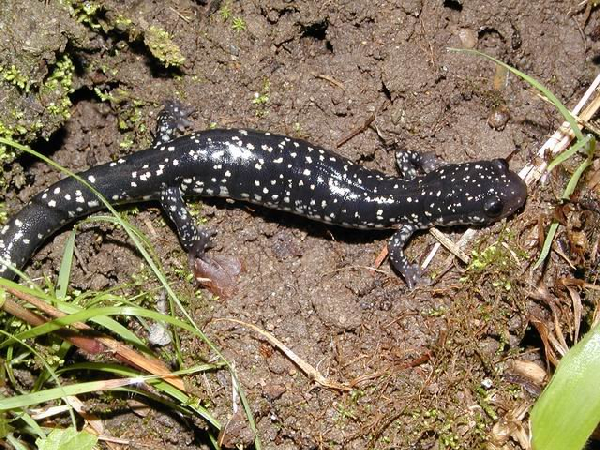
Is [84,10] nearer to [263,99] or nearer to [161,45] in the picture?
[161,45]

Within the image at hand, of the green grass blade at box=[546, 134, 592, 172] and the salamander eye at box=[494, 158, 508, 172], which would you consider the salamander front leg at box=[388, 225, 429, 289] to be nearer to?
the salamander eye at box=[494, 158, 508, 172]

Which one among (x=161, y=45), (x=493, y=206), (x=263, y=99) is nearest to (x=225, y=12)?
(x=161, y=45)

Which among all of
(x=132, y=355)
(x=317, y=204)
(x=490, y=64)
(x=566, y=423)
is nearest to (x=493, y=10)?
(x=490, y=64)

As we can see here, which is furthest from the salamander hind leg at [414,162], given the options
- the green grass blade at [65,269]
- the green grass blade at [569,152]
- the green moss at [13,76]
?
the green moss at [13,76]

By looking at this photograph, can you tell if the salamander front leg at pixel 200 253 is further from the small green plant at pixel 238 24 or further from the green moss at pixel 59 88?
the small green plant at pixel 238 24

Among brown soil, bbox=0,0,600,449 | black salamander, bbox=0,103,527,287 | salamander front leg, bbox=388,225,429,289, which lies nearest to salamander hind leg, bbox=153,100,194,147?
black salamander, bbox=0,103,527,287

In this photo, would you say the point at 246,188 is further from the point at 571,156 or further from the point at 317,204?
the point at 571,156

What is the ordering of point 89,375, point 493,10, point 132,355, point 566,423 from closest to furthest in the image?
point 566,423 → point 132,355 → point 89,375 → point 493,10

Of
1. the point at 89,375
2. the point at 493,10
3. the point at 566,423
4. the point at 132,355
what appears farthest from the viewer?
the point at 493,10
